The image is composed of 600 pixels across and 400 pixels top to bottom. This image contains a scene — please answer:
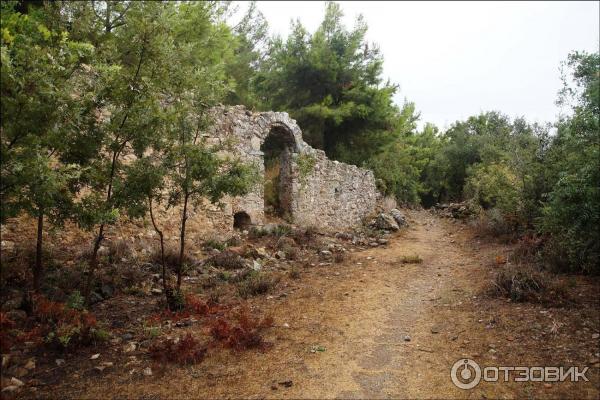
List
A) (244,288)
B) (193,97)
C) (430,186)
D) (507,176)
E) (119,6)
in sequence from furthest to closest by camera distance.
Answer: (430,186)
(507,176)
(119,6)
(244,288)
(193,97)

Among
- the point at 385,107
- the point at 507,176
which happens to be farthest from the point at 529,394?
the point at 385,107

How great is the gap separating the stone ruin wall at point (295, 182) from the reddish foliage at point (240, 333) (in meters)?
3.53

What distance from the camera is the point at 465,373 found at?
3.78m

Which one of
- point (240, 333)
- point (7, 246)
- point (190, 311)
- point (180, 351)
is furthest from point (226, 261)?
point (7, 246)

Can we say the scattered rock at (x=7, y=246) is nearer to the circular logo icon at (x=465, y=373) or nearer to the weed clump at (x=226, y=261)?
the weed clump at (x=226, y=261)

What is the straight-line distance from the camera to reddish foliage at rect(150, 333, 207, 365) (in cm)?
395

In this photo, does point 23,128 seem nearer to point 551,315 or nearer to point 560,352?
point 560,352

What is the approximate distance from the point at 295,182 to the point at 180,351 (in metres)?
8.07

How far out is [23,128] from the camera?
3.35 m

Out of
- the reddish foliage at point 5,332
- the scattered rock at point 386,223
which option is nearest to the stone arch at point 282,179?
the scattered rock at point 386,223

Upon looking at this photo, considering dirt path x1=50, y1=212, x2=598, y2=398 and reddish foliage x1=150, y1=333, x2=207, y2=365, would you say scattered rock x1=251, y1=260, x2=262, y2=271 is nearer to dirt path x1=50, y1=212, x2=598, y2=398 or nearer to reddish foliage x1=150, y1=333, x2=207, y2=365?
dirt path x1=50, y1=212, x2=598, y2=398

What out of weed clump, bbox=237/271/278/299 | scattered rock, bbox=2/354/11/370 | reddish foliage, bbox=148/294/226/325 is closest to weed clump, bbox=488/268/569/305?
weed clump, bbox=237/271/278/299

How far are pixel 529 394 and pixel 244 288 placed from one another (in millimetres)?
4084

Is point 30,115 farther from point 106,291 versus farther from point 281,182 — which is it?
point 281,182
